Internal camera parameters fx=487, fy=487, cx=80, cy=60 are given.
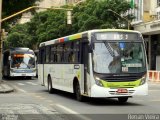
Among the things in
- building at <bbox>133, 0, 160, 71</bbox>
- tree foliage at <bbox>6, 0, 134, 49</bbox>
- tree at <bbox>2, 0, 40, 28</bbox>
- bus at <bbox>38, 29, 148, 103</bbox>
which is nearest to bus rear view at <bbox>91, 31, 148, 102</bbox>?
bus at <bbox>38, 29, 148, 103</bbox>

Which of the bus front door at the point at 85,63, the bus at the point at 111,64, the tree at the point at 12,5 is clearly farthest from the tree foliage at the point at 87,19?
the bus at the point at 111,64

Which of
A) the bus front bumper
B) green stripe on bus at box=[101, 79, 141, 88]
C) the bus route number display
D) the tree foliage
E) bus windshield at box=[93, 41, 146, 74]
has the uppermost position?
the tree foliage

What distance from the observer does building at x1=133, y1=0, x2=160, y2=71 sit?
57969 millimetres

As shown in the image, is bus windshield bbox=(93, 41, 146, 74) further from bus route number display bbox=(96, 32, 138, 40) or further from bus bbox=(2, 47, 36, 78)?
bus bbox=(2, 47, 36, 78)

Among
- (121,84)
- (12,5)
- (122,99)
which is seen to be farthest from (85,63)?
(12,5)

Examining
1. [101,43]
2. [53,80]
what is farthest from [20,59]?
[101,43]

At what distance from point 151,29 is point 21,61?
59.9ft

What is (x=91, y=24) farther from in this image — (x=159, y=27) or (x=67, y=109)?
(x=67, y=109)

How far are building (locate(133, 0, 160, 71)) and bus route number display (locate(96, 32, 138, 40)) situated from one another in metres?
38.4

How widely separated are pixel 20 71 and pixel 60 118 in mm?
31554

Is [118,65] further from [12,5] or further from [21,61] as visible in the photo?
[12,5]

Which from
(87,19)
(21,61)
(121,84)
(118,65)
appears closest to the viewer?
(121,84)

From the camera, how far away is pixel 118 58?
1798 centimetres

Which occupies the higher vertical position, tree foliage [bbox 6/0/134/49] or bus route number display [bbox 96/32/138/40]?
tree foliage [bbox 6/0/134/49]
